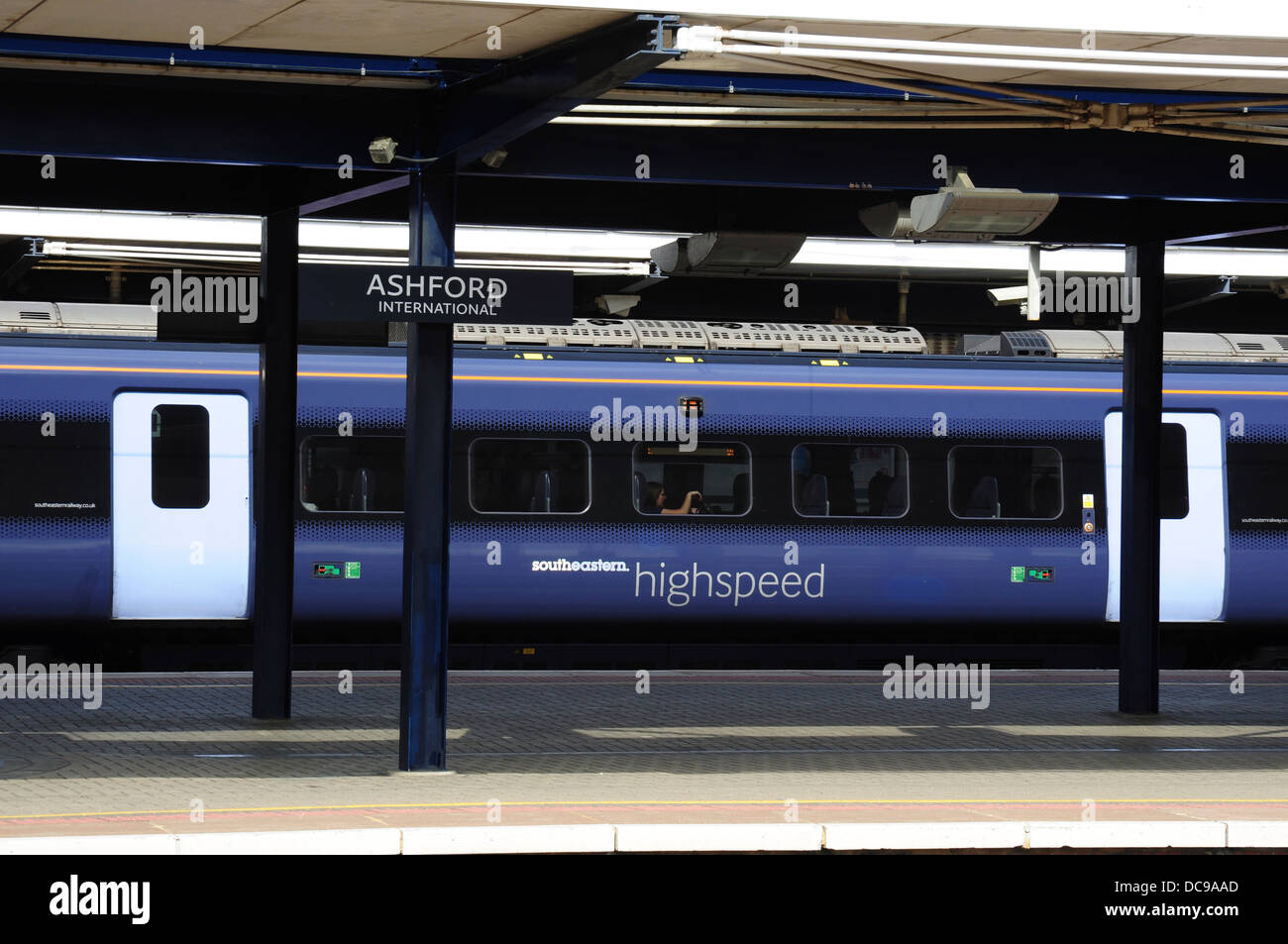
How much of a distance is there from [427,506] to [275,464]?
7.59 ft

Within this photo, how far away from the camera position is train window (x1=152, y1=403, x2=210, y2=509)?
15391 millimetres

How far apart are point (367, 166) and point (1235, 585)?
9942 millimetres

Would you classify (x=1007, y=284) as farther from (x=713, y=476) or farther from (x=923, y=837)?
(x=923, y=837)

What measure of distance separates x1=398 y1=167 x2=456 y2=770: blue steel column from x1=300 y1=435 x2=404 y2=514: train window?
528cm

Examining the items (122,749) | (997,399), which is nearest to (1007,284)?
(997,399)

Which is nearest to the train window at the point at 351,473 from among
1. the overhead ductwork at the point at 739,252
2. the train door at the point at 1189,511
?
the overhead ductwork at the point at 739,252

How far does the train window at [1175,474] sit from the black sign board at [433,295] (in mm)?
8610

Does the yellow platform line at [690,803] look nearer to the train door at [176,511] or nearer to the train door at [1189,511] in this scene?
the train door at [176,511]

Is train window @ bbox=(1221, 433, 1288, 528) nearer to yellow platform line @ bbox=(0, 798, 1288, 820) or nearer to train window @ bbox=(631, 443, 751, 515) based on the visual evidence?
train window @ bbox=(631, 443, 751, 515)
